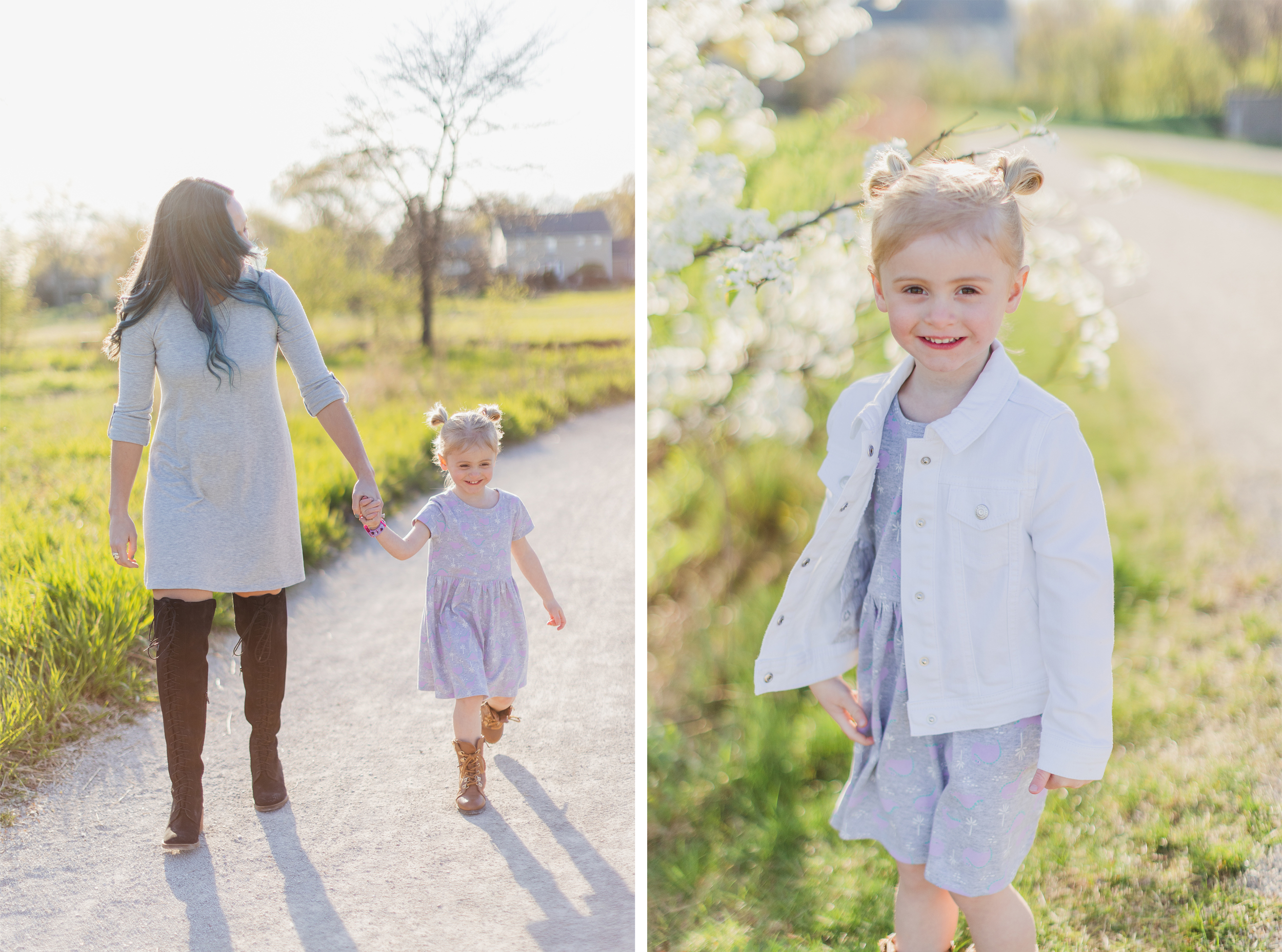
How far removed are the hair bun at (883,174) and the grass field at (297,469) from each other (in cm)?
122

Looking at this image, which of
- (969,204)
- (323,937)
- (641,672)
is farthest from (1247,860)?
(323,937)

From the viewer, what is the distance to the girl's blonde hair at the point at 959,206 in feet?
5.54

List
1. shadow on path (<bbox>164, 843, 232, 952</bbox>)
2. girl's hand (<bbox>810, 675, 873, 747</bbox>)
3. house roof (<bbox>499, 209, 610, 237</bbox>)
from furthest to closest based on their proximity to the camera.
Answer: house roof (<bbox>499, 209, 610, 237</bbox>)
shadow on path (<bbox>164, 843, 232, 952</bbox>)
girl's hand (<bbox>810, 675, 873, 747</bbox>)

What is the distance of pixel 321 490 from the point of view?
3316 millimetres

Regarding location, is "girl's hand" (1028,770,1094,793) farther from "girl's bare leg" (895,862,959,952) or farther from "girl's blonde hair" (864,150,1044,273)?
"girl's blonde hair" (864,150,1044,273)

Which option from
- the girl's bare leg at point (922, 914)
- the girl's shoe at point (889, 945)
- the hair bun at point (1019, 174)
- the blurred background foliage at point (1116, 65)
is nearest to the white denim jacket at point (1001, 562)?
the hair bun at point (1019, 174)

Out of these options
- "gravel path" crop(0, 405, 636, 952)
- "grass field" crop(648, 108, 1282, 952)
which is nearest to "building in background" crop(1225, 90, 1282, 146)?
"grass field" crop(648, 108, 1282, 952)

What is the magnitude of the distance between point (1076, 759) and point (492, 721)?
1399 millimetres

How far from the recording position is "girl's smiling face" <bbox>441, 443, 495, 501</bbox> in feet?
7.50

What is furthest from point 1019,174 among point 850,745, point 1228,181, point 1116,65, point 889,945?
point 1116,65

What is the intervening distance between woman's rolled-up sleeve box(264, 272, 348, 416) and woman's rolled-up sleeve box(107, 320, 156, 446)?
0.28m

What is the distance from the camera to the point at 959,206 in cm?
169

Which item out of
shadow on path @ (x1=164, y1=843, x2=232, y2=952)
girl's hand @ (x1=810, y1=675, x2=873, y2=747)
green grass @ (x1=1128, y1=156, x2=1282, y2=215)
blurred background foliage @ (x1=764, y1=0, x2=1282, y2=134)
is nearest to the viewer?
girl's hand @ (x1=810, y1=675, x2=873, y2=747)

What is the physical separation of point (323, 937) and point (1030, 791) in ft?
5.02
